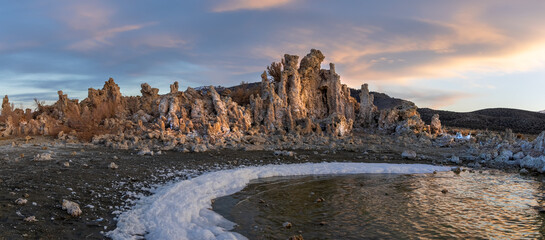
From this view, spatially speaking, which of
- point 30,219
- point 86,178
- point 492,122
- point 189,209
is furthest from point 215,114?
point 492,122

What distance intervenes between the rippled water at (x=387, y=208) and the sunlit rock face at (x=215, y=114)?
42.9ft

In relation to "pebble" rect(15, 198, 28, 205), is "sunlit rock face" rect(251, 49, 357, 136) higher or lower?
higher

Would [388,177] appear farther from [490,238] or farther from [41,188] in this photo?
[41,188]

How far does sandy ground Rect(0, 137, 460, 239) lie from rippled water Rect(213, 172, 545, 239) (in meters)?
3.77

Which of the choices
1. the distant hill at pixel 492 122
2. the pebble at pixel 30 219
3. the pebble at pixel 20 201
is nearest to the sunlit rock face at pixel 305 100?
the pebble at pixel 20 201

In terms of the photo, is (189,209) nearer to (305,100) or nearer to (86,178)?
(86,178)

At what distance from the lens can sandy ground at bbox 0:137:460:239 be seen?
8500 millimetres

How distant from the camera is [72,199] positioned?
10547 mm

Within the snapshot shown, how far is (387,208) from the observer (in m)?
12.3

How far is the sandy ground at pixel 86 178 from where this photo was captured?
8500 mm

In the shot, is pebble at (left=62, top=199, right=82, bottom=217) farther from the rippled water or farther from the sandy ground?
the rippled water

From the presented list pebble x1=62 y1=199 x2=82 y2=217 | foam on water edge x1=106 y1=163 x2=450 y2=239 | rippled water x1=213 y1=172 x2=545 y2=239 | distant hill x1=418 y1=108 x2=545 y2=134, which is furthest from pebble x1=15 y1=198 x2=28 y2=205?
distant hill x1=418 y1=108 x2=545 y2=134

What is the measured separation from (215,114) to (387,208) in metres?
Result: 23.9

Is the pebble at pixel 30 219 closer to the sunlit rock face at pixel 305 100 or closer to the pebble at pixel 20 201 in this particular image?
the pebble at pixel 20 201
